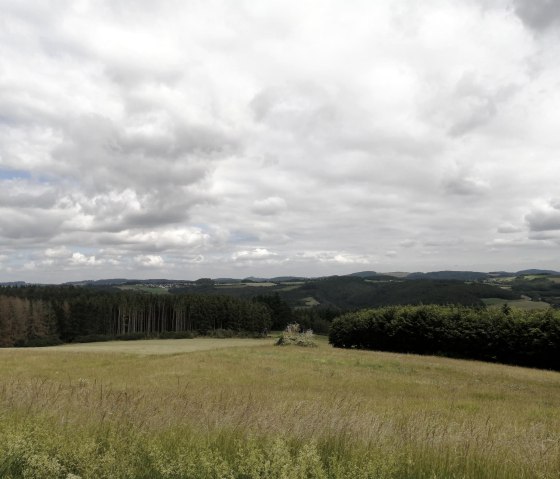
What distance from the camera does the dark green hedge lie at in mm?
49219

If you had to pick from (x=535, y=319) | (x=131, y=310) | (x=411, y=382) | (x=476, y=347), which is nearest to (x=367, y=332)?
(x=476, y=347)

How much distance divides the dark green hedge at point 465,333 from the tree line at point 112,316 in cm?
5867

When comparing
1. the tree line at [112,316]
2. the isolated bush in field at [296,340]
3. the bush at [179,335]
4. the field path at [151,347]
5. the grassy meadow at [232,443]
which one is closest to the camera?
the grassy meadow at [232,443]

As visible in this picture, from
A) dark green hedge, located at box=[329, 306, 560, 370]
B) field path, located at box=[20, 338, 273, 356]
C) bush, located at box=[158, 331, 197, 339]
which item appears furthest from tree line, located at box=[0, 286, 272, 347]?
dark green hedge, located at box=[329, 306, 560, 370]

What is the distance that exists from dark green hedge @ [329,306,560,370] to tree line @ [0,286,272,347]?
58.7m

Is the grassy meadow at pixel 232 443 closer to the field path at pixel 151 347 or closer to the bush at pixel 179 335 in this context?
the field path at pixel 151 347

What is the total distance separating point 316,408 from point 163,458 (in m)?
3.10

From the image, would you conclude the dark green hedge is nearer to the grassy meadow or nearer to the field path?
the field path

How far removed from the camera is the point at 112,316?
125 metres

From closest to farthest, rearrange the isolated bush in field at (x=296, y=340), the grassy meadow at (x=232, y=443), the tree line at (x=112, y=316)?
the grassy meadow at (x=232, y=443), the isolated bush in field at (x=296, y=340), the tree line at (x=112, y=316)

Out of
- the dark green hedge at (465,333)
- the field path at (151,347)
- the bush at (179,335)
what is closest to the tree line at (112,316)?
the bush at (179,335)

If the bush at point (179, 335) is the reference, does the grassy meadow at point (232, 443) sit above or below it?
above

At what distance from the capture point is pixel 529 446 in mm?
6301

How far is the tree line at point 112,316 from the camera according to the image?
105000 millimetres
